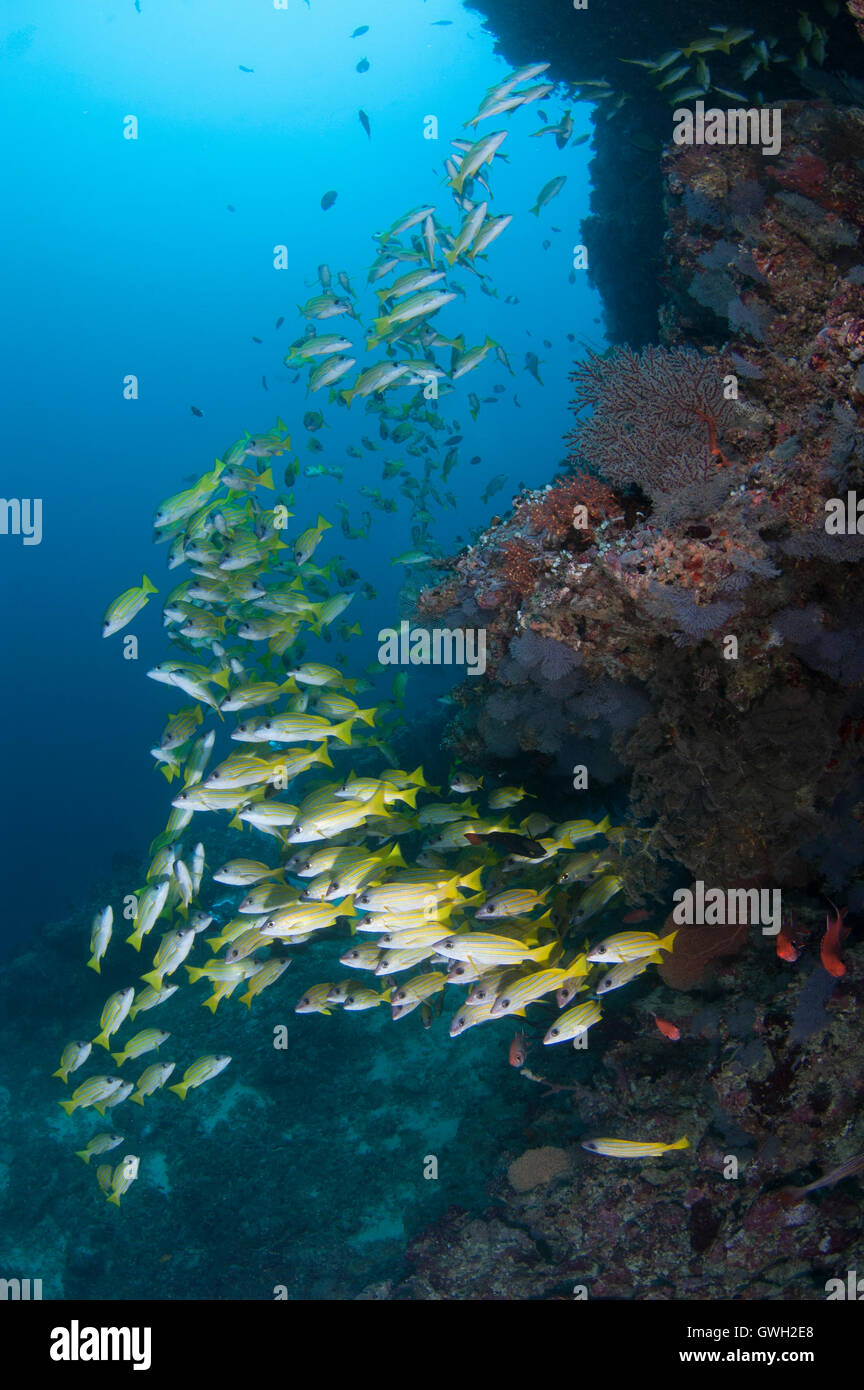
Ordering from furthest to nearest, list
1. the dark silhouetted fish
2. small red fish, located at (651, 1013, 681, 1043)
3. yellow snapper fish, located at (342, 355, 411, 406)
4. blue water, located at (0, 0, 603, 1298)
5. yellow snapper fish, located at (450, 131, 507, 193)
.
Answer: blue water, located at (0, 0, 603, 1298)
yellow snapper fish, located at (342, 355, 411, 406)
yellow snapper fish, located at (450, 131, 507, 193)
the dark silhouetted fish
small red fish, located at (651, 1013, 681, 1043)

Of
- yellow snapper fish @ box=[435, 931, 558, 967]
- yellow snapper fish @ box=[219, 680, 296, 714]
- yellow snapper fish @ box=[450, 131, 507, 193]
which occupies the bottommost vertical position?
yellow snapper fish @ box=[435, 931, 558, 967]

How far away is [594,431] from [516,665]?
61.9 inches

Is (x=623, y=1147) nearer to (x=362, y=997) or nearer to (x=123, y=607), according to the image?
(x=362, y=997)

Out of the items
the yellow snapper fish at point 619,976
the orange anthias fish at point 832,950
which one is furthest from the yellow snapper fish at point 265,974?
the orange anthias fish at point 832,950

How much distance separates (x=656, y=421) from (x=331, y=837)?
4455 millimetres

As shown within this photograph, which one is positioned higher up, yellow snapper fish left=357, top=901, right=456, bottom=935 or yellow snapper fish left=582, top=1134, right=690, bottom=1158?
yellow snapper fish left=357, top=901, right=456, bottom=935

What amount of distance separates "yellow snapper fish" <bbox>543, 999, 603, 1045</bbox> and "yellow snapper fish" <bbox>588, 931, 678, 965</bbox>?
30 centimetres

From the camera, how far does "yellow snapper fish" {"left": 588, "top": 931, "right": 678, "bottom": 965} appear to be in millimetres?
4012

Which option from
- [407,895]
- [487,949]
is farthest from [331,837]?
[487,949]

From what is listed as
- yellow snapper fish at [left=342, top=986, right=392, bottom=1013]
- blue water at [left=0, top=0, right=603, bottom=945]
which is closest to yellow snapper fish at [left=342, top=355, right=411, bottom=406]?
yellow snapper fish at [left=342, top=986, right=392, bottom=1013]

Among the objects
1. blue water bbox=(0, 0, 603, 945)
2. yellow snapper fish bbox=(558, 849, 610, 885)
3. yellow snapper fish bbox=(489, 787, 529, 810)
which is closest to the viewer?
yellow snapper fish bbox=(558, 849, 610, 885)

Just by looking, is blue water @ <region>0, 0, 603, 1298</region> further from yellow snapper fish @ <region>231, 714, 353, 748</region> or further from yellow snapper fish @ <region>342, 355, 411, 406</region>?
yellow snapper fish @ <region>231, 714, 353, 748</region>

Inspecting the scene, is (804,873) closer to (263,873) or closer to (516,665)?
(516,665)

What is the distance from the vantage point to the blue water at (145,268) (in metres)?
51.5
